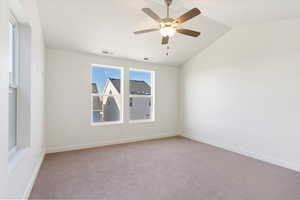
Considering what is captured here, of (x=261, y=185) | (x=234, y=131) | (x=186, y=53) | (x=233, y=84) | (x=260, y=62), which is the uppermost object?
(x=186, y=53)

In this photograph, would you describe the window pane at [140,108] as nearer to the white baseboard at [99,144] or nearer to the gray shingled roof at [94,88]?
the white baseboard at [99,144]

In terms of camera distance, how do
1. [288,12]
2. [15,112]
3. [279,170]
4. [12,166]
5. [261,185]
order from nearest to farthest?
1. [12,166]
2. [15,112]
3. [261,185]
4. [288,12]
5. [279,170]

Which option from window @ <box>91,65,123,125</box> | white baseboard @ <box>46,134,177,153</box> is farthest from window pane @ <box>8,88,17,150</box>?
window @ <box>91,65,123,125</box>

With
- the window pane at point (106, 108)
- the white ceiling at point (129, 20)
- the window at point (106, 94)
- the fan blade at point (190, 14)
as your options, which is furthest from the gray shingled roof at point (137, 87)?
the fan blade at point (190, 14)

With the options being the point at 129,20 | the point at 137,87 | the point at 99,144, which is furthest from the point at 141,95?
the point at 129,20

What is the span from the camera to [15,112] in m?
2.02

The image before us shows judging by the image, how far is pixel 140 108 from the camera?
511 centimetres

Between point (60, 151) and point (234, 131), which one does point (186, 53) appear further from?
point (60, 151)

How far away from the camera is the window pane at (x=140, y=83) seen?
4.89 m


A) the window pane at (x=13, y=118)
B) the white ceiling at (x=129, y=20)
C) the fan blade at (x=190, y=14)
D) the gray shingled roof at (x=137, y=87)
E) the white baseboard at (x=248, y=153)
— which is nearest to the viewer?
the window pane at (x=13, y=118)

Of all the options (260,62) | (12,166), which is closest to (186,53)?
(260,62)

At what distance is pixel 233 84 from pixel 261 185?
2.27 m

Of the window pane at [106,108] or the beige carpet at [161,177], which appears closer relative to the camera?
the beige carpet at [161,177]

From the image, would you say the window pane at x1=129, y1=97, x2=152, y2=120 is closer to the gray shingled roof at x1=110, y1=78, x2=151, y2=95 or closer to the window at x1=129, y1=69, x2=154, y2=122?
the window at x1=129, y1=69, x2=154, y2=122
